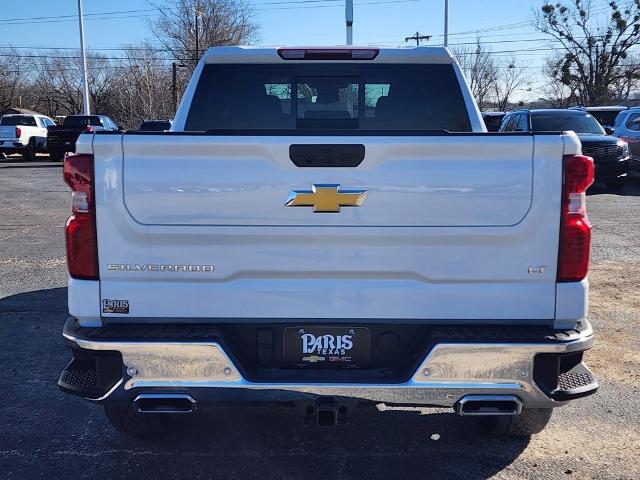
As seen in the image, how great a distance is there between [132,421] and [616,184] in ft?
49.3

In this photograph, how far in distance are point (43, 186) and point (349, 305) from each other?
54.4 feet

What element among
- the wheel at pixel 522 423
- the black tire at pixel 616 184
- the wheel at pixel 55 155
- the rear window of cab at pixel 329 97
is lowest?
the wheel at pixel 522 423

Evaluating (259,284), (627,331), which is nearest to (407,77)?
(259,284)

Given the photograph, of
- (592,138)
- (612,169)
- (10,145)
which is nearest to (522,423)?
(592,138)

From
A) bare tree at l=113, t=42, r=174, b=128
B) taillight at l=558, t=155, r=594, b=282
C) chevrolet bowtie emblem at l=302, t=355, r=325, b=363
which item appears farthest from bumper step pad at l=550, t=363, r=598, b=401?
bare tree at l=113, t=42, r=174, b=128

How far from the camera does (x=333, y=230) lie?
104 inches

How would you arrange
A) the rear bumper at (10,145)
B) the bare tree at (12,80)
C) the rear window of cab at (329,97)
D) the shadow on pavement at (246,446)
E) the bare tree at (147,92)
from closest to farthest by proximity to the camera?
1. the shadow on pavement at (246,446)
2. the rear window of cab at (329,97)
3. the rear bumper at (10,145)
4. the bare tree at (147,92)
5. the bare tree at (12,80)

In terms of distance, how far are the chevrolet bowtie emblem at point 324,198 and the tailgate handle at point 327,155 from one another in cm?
10

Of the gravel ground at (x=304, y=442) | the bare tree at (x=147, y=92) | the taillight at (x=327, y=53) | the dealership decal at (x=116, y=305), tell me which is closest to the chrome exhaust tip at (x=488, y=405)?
the gravel ground at (x=304, y=442)

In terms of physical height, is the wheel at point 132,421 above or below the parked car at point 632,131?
below

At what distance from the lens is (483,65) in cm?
5950

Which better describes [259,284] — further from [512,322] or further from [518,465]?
[518,465]

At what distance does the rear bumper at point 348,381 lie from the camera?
8.55 feet

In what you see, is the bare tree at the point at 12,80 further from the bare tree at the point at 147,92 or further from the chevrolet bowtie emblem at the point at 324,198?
the chevrolet bowtie emblem at the point at 324,198
